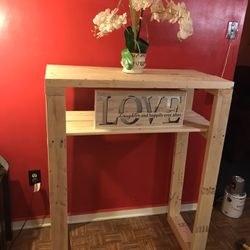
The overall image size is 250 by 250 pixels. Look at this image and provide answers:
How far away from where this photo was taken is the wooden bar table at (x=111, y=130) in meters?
1.19

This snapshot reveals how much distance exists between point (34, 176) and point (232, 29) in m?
1.57

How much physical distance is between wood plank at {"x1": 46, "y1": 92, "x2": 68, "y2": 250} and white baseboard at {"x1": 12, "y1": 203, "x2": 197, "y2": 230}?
439 millimetres

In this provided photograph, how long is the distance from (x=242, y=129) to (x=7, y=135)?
219 centimetres

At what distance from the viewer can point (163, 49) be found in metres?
1.67

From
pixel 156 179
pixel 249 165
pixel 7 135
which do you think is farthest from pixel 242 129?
pixel 7 135

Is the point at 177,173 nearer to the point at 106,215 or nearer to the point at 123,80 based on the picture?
the point at 106,215

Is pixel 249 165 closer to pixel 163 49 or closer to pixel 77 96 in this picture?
pixel 163 49

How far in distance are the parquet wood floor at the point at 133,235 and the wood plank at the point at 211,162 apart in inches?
8.7

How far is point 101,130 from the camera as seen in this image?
4.30 ft

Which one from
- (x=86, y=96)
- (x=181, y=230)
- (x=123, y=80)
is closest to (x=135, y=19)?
(x=123, y=80)

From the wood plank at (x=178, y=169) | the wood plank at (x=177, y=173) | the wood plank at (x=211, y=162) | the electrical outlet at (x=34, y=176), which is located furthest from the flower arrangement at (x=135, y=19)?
the electrical outlet at (x=34, y=176)

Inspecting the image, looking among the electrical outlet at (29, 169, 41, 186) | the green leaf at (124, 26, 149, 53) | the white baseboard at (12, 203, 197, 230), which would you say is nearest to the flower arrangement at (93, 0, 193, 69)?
the green leaf at (124, 26, 149, 53)

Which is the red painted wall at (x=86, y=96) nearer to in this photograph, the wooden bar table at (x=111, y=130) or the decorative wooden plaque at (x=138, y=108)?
the wooden bar table at (x=111, y=130)

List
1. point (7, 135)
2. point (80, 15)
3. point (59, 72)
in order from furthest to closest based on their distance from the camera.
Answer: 1. point (7, 135)
2. point (80, 15)
3. point (59, 72)
